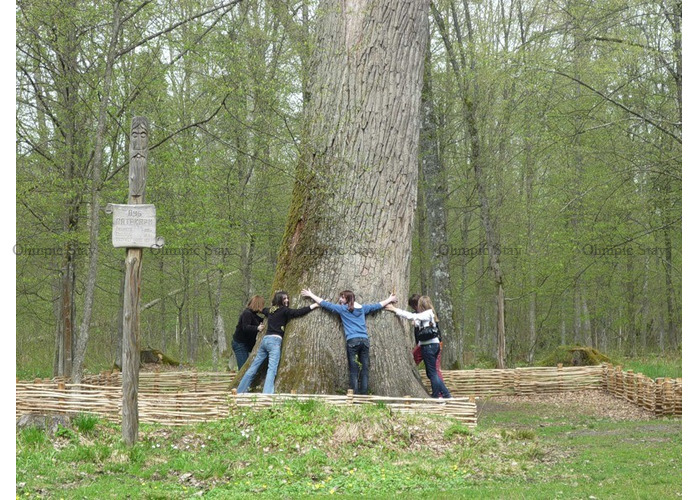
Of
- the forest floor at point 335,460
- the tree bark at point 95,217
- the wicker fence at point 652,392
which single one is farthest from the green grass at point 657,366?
the tree bark at point 95,217

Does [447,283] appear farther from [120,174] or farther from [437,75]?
[120,174]

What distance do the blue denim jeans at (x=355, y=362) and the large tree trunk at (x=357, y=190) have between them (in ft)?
0.47

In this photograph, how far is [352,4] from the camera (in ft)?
30.5

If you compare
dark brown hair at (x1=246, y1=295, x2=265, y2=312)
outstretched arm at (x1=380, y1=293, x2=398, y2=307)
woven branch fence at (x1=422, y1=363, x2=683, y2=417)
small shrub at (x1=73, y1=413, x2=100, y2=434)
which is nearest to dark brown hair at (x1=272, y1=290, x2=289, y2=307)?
outstretched arm at (x1=380, y1=293, x2=398, y2=307)

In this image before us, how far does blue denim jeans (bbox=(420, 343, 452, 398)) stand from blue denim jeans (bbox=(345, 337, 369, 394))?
1.42 metres


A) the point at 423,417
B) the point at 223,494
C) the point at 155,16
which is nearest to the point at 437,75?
the point at 155,16

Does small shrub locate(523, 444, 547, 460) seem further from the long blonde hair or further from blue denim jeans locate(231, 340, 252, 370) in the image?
blue denim jeans locate(231, 340, 252, 370)

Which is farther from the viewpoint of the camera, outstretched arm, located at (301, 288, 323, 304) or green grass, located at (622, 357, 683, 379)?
green grass, located at (622, 357, 683, 379)

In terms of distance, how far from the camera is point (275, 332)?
28.9ft

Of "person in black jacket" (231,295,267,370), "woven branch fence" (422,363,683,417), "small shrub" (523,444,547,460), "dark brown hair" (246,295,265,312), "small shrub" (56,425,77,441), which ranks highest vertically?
"dark brown hair" (246,295,265,312)

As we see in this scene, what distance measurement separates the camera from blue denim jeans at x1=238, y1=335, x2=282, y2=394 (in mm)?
8578

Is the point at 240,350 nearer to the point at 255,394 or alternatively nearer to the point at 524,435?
the point at 255,394

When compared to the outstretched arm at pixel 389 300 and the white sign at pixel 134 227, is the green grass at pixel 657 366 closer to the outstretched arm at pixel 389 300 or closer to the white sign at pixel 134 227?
the outstretched arm at pixel 389 300

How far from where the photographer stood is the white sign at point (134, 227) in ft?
22.5
